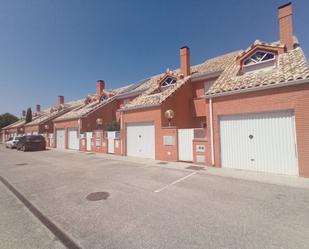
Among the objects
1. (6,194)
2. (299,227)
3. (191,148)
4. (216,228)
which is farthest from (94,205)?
(191,148)

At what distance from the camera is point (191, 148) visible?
1064 cm

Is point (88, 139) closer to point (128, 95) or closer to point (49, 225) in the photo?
point (128, 95)

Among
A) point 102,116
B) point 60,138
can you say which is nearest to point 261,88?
point 102,116

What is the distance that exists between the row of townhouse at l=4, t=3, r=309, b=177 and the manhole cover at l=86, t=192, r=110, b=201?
5914 millimetres

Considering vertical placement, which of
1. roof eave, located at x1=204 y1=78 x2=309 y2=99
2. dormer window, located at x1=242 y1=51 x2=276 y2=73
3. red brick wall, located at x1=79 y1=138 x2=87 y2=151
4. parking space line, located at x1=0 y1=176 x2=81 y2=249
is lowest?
parking space line, located at x1=0 y1=176 x2=81 y2=249

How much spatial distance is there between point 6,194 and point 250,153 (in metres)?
9.93

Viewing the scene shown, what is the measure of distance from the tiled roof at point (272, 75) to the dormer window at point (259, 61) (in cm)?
32

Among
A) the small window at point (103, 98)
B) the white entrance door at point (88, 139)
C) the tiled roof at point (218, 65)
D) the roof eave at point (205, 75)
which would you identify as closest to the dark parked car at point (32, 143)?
the white entrance door at point (88, 139)

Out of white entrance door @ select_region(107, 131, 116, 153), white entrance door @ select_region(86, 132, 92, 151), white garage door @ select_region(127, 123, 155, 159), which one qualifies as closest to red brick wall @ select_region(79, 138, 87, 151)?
white entrance door @ select_region(86, 132, 92, 151)

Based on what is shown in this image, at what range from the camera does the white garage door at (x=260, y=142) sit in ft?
24.8

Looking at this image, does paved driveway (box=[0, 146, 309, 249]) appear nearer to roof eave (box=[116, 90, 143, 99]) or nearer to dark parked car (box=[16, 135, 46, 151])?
roof eave (box=[116, 90, 143, 99])

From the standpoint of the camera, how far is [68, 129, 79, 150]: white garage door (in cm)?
2102

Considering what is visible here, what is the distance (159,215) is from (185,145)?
6881 mm

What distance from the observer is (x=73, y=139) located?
2166 cm
